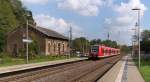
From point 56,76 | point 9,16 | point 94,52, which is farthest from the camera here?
point 9,16

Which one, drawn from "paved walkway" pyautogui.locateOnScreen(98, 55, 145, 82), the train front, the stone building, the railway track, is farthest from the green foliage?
"paved walkway" pyautogui.locateOnScreen(98, 55, 145, 82)

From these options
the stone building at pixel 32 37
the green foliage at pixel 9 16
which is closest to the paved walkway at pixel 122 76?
the green foliage at pixel 9 16

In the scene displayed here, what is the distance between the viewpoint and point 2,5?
110938 mm

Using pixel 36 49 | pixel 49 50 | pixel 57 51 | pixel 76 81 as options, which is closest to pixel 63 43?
pixel 57 51

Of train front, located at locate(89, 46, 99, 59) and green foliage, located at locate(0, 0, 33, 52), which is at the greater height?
green foliage, located at locate(0, 0, 33, 52)

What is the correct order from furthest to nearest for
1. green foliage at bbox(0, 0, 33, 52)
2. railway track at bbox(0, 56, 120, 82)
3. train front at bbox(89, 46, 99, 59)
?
1. green foliage at bbox(0, 0, 33, 52)
2. train front at bbox(89, 46, 99, 59)
3. railway track at bbox(0, 56, 120, 82)

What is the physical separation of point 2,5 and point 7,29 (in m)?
12.7

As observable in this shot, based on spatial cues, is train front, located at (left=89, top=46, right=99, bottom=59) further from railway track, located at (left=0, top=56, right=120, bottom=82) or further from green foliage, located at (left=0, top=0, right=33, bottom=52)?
railway track, located at (left=0, top=56, right=120, bottom=82)

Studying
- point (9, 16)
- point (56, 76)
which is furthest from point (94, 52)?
point (56, 76)

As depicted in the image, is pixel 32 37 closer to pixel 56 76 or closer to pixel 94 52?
pixel 94 52

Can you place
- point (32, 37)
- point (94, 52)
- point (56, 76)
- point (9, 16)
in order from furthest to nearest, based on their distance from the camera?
point (9, 16)
point (32, 37)
point (94, 52)
point (56, 76)

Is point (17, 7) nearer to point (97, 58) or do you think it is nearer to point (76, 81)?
point (97, 58)

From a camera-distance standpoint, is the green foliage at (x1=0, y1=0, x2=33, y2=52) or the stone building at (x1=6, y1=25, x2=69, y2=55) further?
the stone building at (x1=6, y1=25, x2=69, y2=55)

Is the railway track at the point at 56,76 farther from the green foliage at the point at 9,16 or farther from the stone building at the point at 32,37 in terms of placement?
the stone building at the point at 32,37
